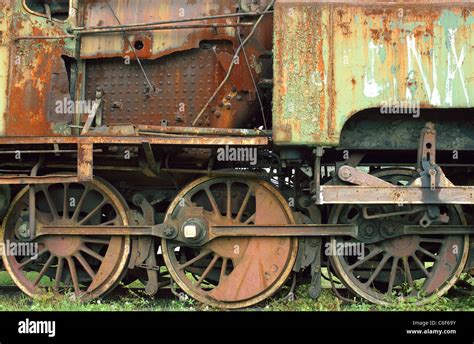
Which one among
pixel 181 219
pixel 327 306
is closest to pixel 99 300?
pixel 181 219

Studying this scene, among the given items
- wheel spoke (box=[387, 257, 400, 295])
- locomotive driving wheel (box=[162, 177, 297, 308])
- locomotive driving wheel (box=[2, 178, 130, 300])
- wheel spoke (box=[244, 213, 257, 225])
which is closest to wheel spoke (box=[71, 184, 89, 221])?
locomotive driving wheel (box=[2, 178, 130, 300])

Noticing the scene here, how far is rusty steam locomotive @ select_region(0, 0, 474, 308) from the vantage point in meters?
6.39

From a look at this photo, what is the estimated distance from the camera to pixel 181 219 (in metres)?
6.60

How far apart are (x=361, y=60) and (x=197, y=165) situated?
2.08 m

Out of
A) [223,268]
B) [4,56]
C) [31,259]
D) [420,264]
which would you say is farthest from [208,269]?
[4,56]

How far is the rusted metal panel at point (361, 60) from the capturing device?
5906mm

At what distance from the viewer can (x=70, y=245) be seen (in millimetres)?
6777

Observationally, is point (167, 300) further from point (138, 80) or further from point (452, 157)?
point (452, 157)

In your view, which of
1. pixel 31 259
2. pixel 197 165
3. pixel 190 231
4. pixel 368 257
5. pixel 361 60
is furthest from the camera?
pixel 197 165

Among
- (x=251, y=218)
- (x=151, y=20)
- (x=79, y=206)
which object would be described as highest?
(x=151, y=20)

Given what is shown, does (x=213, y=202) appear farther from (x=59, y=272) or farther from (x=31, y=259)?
(x=31, y=259)

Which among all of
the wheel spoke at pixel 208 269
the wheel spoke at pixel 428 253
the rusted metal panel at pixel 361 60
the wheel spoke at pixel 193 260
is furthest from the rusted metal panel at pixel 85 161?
the wheel spoke at pixel 428 253

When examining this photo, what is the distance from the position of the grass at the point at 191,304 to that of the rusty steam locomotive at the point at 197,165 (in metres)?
0.15

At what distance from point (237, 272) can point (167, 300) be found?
884 millimetres
